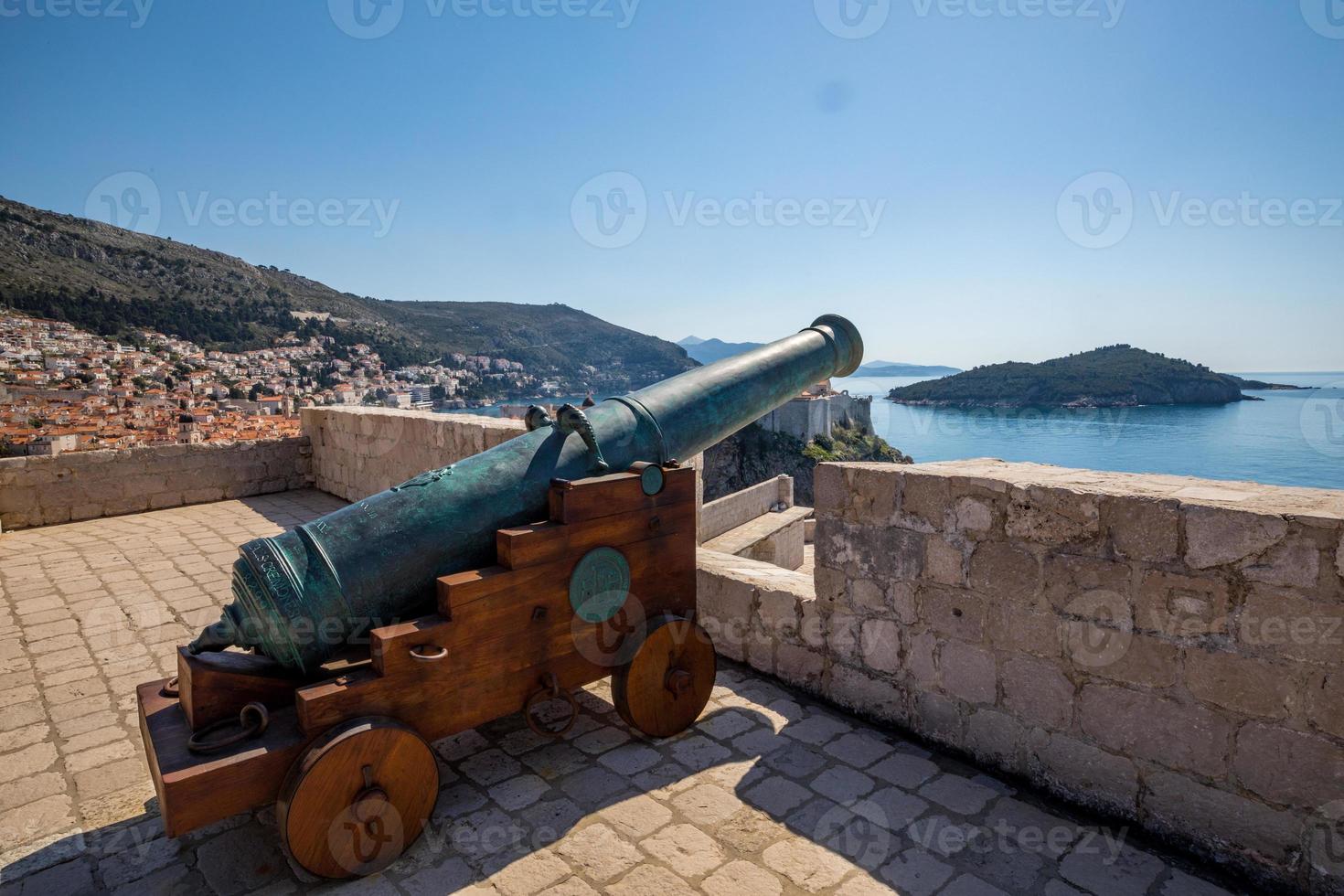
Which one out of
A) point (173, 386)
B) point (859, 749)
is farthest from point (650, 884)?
point (173, 386)

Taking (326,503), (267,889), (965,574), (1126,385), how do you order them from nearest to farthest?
(267,889) < (965,574) < (326,503) < (1126,385)

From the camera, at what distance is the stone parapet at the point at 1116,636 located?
1936mm

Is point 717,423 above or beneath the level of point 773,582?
above

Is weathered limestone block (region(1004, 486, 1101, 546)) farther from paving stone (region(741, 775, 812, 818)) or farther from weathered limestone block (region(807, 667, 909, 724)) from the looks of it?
paving stone (region(741, 775, 812, 818))

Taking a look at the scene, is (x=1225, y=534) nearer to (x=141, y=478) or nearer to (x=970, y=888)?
(x=970, y=888)

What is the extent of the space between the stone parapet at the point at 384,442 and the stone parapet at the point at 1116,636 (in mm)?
3138

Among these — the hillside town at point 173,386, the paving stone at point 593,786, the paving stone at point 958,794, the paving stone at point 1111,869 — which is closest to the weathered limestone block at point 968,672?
the paving stone at point 958,794

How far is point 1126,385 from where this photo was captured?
64.5m

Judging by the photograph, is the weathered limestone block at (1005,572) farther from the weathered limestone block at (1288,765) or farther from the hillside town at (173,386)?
the hillside town at (173,386)

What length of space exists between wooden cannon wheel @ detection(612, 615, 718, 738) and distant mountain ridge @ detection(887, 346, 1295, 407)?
70.0 meters

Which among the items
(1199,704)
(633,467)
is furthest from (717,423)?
(1199,704)

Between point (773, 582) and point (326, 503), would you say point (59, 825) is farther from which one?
point (326, 503)

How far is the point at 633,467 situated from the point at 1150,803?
2.10 meters

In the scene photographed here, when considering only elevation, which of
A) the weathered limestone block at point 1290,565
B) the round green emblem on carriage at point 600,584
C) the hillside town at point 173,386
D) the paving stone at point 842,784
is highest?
the hillside town at point 173,386
